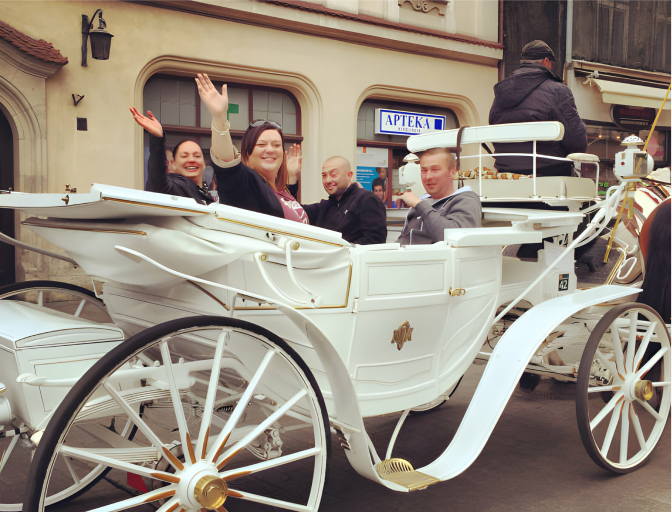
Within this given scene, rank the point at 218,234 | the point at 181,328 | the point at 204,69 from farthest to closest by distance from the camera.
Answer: the point at 204,69
the point at 218,234
the point at 181,328

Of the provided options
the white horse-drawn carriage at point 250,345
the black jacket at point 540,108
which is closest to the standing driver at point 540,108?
the black jacket at point 540,108

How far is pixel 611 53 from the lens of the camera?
496 inches

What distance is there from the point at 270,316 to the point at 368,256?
42 centimetres

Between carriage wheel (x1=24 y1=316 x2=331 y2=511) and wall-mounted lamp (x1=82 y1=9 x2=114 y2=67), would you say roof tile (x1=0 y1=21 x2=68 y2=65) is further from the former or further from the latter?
carriage wheel (x1=24 y1=316 x2=331 y2=511)

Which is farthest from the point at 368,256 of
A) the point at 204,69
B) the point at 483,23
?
the point at 483,23

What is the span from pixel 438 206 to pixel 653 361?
1387mm

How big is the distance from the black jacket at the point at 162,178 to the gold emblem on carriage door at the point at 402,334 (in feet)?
3.63

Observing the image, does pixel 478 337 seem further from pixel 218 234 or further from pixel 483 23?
pixel 483 23

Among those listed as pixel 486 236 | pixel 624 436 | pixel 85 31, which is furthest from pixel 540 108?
pixel 85 31

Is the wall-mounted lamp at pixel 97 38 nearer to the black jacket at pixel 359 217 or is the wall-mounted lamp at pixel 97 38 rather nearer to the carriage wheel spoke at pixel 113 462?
the black jacket at pixel 359 217

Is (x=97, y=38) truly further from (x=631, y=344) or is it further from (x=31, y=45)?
(x=631, y=344)

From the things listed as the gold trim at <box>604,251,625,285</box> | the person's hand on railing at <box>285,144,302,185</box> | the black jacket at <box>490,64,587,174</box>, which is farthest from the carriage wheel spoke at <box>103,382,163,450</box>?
the gold trim at <box>604,251,625,285</box>

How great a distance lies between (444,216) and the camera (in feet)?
9.98

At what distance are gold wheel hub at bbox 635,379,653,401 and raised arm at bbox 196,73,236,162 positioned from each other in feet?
7.40
